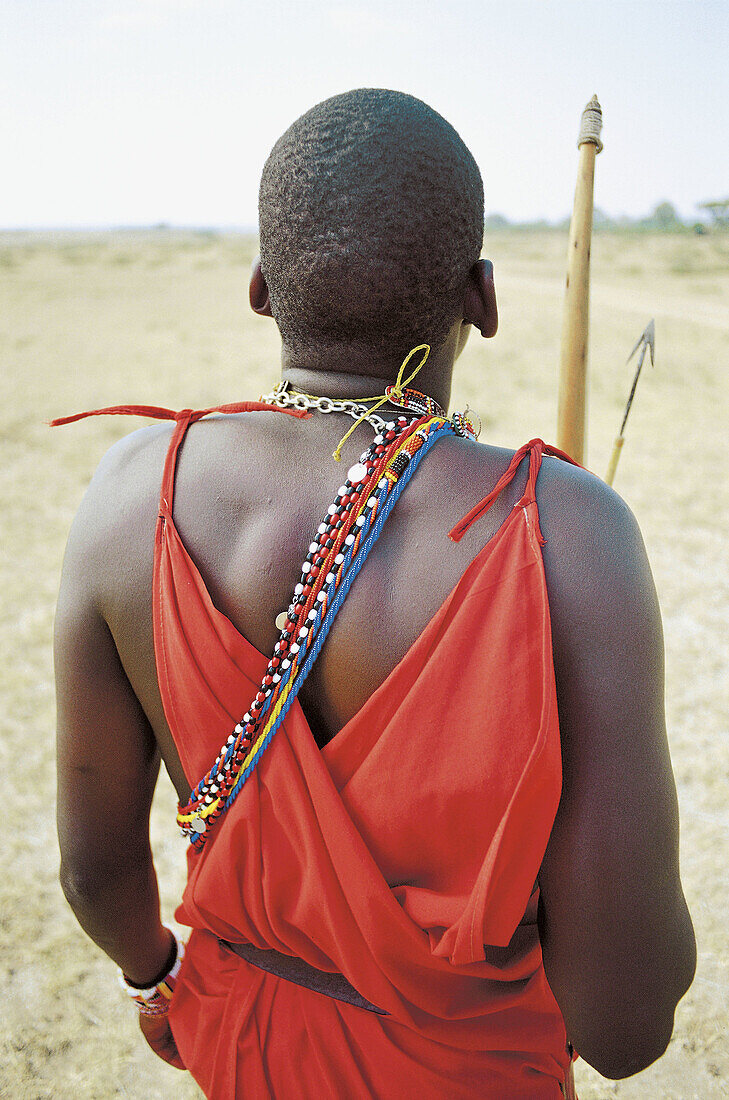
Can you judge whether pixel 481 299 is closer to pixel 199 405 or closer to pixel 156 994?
pixel 156 994

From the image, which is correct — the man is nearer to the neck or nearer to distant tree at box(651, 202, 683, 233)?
the neck

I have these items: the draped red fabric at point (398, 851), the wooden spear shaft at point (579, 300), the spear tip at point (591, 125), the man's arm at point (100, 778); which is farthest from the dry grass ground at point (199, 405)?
the spear tip at point (591, 125)

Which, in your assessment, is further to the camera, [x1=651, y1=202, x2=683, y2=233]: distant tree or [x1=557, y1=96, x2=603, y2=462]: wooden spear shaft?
[x1=651, y1=202, x2=683, y2=233]: distant tree

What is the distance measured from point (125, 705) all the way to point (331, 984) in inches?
22.2

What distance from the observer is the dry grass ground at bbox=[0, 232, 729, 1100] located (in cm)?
257

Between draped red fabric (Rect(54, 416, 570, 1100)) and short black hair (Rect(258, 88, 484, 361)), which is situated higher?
short black hair (Rect(258, 88, 484, 361))

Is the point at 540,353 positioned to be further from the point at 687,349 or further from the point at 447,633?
the point at 447,633

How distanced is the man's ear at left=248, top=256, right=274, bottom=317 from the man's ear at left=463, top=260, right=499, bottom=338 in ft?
1.06

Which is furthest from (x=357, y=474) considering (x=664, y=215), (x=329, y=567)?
(x=664, y=215)

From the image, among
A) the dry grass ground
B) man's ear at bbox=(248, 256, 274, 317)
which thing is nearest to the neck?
man's ear at bbox=(248, 256, 274, 317)

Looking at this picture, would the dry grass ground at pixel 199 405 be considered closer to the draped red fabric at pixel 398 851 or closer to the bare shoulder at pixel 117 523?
the draped red fabric at pixel 398 851

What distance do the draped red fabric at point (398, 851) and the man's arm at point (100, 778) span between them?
0.49 feet

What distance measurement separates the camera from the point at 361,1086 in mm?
1277

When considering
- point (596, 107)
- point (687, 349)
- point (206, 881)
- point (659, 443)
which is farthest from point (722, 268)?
point (206, 881)
